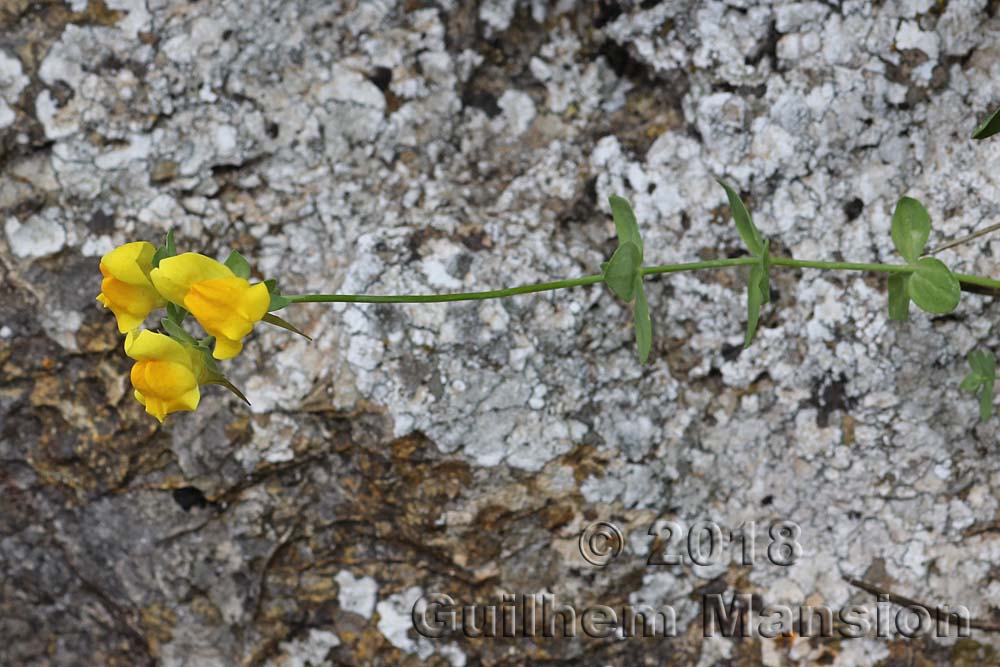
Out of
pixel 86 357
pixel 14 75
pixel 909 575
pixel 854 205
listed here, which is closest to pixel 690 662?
pixel 909 575

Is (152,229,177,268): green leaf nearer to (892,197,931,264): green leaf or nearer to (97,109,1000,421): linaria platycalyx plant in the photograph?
(97,109,1000,421): linaria platycalyx plant

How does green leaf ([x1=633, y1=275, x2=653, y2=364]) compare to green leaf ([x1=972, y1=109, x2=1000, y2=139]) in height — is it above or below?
below

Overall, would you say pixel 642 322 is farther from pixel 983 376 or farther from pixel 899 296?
pixel 983 376

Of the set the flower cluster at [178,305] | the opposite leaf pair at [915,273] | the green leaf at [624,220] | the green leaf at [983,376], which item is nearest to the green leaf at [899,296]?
the opposite leaf pair at [915,273]

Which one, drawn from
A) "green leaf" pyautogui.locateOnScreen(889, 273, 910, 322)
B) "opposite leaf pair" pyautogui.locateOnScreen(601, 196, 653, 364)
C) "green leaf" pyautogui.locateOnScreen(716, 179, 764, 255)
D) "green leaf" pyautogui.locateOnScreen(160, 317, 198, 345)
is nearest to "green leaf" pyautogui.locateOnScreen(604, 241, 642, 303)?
"opposite leaf pair" pyautogui.locateOnScreen(601, 196, 653, 364)

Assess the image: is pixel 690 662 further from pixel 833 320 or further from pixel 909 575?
pixel 833 320

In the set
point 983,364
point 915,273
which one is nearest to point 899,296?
point 915,273

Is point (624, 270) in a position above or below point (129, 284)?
above
